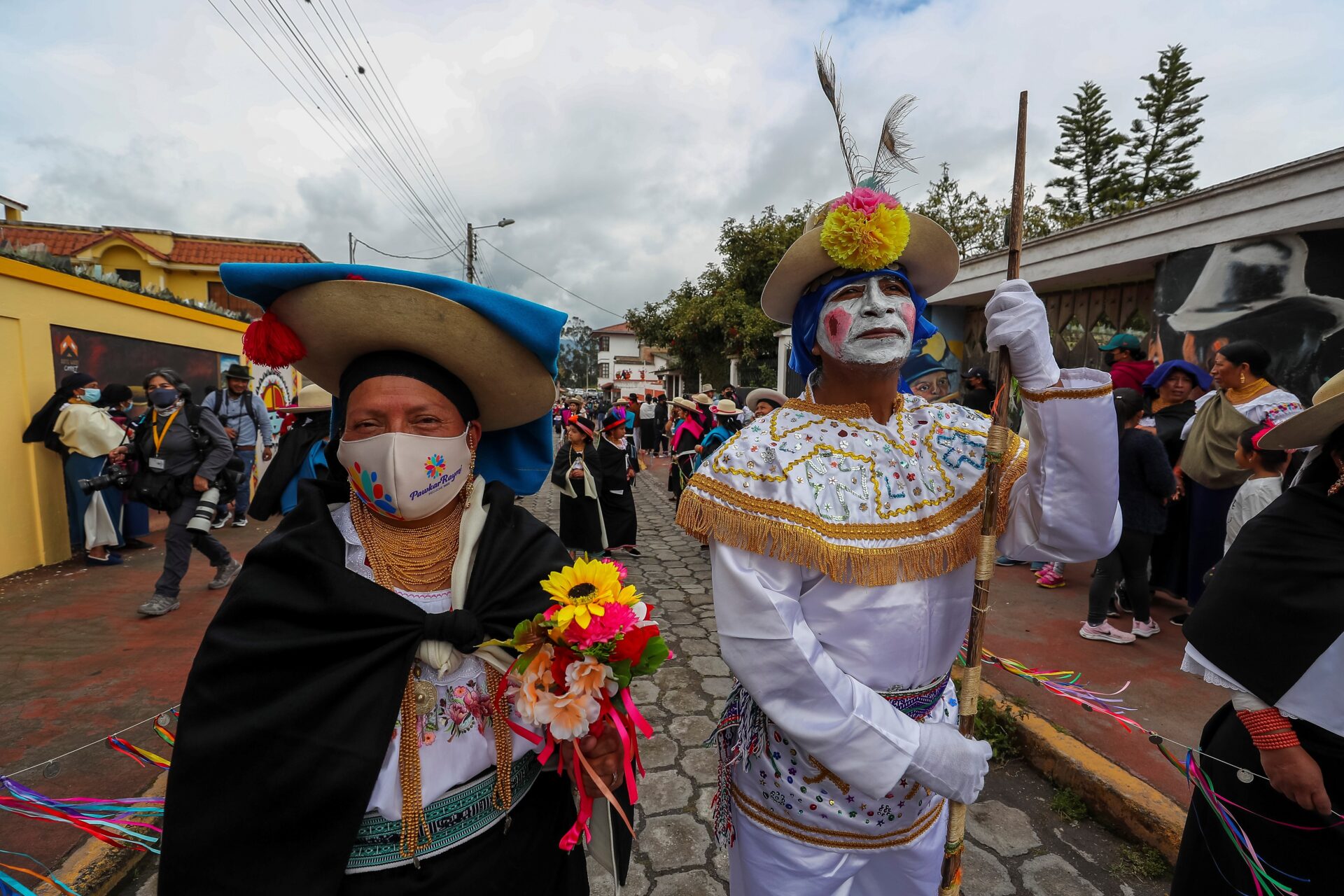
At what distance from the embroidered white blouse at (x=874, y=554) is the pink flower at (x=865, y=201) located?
0.54 metres

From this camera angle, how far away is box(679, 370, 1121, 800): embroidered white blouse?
4.53 ft

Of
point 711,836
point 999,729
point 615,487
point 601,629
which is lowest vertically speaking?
point 711,836

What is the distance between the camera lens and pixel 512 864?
1516 millimetres

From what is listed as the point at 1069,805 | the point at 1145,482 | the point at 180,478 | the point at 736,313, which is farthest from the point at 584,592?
the point at 736,313

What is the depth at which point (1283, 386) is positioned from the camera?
573 cm

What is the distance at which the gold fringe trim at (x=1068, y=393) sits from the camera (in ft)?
4.89

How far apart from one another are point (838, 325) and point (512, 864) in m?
1.58

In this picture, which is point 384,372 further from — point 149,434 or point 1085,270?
point 1085,270

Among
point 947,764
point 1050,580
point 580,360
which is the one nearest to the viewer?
point 947,764

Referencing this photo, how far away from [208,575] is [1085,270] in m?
10.4

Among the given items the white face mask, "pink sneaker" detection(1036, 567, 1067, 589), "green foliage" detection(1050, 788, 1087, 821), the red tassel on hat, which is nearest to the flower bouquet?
the white face mask

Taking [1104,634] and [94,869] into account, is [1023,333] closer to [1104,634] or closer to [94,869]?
[94,869]

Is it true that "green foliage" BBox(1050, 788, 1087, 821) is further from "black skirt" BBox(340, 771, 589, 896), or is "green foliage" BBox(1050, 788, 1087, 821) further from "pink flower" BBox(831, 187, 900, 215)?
"pink flower" BBox(831, 187, 900, 215)

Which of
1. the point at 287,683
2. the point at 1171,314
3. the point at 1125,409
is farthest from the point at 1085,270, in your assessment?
the point at 287,683
